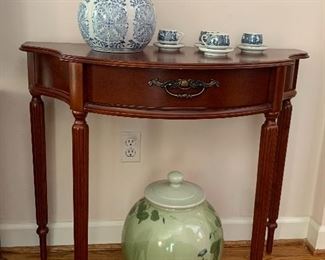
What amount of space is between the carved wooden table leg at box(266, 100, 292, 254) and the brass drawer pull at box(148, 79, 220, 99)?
436 mm

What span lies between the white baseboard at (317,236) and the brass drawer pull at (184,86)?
819 mm

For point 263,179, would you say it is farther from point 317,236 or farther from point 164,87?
point 317,236

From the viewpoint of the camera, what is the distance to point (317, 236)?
1.60 meters

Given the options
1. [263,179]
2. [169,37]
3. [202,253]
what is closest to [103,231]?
[202,253]

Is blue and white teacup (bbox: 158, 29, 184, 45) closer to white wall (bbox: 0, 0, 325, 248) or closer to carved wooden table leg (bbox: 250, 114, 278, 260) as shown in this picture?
white wall (bbox: 0, 0, 325, 248)

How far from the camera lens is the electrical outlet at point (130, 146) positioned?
149 cm

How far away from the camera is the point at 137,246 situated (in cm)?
129

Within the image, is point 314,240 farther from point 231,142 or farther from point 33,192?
point 33,192

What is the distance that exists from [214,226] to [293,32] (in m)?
0.66

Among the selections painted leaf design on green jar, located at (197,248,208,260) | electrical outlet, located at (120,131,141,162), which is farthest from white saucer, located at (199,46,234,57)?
painted leaf design on green jar, located at (197,248,208,260)

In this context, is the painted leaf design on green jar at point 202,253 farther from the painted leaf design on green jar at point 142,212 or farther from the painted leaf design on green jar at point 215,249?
the painted leaf design on green jar at point 142,212

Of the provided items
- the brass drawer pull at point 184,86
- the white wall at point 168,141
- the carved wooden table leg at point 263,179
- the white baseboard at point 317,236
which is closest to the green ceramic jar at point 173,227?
the carved wooden table leg at point 263,179

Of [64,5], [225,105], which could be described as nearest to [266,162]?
[225,105]

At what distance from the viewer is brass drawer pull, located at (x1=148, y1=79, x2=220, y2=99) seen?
3.40ft
